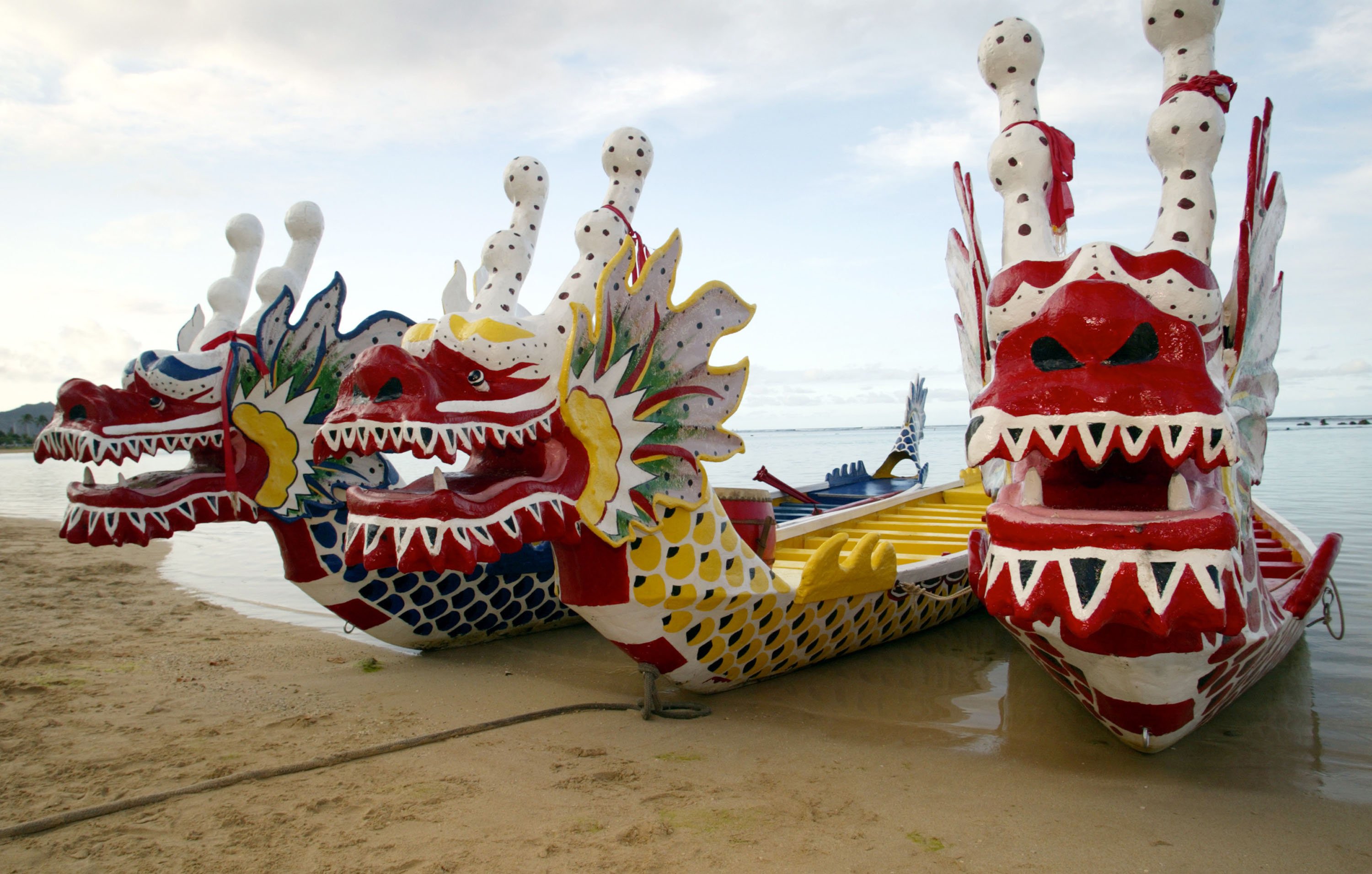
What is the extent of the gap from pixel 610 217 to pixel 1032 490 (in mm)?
2395

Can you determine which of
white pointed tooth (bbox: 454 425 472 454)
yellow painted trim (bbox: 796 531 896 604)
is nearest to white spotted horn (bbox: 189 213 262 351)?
white pointed tooth (bbox: 454 425 472 454)

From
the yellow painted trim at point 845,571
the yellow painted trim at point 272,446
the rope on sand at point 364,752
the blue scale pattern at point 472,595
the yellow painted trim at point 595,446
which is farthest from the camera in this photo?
the blue scale pattern at point 472,595

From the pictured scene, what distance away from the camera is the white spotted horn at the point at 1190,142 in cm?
282

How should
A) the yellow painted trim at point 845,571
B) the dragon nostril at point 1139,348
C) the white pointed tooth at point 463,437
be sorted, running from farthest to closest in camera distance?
the yellow painted trim at point 845,571 → the white pointed tooth at point 463,437 → the dragon nostril at point 1139,348

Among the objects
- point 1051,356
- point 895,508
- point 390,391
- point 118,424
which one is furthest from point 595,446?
point 895,508

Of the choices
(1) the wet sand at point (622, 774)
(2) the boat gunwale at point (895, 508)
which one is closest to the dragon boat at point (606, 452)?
(2) the boat gunwale at point (895, 508)

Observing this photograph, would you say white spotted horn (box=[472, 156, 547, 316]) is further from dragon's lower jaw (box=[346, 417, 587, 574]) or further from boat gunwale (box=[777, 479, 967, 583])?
boat gunwale (box=[777, 479, 967, 583])

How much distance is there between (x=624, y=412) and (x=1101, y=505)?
193cm

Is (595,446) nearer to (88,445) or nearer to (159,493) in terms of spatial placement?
(159,493)

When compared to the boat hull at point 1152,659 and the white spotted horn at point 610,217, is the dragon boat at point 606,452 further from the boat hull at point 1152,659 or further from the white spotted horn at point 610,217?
the boat hull at point 1152,659

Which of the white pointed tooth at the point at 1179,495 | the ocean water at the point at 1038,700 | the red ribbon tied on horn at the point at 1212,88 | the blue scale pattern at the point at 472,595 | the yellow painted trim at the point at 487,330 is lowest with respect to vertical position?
the ocean water at the point at 1038,700

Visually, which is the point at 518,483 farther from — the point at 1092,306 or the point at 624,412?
the point at 1092,306

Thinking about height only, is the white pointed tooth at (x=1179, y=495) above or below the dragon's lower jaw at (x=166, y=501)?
above

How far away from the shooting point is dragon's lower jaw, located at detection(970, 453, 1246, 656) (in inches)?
85.5
